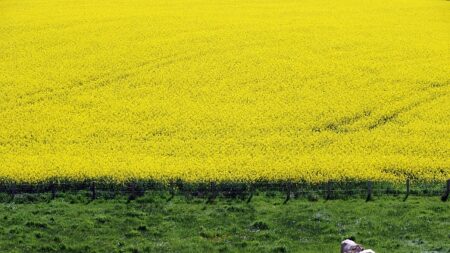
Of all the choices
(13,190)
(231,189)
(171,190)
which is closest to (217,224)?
(231,189)

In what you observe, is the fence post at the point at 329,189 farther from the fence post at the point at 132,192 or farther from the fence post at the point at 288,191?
the fence post at the point at 132,192

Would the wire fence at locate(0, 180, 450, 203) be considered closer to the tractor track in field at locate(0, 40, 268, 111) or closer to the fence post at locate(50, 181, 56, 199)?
the fence post at locate(50, 181, 56, 199)

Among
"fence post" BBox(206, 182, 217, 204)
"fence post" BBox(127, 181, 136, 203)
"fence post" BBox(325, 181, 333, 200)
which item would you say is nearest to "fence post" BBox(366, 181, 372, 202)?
"fence post" BBox(325, 181, 333, 200)

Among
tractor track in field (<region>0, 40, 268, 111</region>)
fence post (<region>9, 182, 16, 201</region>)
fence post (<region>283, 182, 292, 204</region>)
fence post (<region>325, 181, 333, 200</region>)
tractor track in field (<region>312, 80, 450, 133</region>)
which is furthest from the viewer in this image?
tractor track in field (<region>0, 40, 268, 111</region>)

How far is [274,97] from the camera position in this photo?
40.8 m

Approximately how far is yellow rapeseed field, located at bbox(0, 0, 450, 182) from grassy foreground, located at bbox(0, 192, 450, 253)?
1.69m

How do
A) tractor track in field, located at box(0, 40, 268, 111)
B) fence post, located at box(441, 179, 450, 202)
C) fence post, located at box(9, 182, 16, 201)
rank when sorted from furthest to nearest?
tractor track in field, located at box(0, 40, 268, 111)
fence post, located at box(9, 182, 16, 201)
fence post, located at box(441, 179, 450, 202)

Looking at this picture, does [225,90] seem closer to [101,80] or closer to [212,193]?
[101,80]

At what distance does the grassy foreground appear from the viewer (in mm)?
27156

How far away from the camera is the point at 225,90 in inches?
1645

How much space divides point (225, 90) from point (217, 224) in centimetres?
1372

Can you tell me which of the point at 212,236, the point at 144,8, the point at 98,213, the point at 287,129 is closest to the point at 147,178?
the point at 98,213

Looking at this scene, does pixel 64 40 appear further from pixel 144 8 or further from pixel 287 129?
pixel 287 129

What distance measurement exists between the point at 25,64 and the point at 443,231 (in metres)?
24.9
